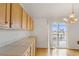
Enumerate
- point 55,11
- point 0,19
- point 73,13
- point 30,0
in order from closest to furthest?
point 30,0 → point 0,19 → point 73,13 → point 55,11

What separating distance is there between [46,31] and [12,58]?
1.59 m

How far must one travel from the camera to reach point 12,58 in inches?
26.0

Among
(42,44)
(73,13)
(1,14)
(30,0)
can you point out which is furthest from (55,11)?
(30,0)

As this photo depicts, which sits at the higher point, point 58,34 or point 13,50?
point 58,34

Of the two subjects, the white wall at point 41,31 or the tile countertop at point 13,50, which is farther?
the white wall at point 41,31

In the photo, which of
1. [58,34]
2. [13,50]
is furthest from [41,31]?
[13,50]

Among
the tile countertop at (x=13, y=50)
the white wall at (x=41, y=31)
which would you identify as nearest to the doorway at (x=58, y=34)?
the white wall at (x=41, y=31)

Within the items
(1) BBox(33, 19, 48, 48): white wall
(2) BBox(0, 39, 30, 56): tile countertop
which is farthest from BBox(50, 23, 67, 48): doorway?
(2) BBox(0, 39, 30, 56): tile countertop

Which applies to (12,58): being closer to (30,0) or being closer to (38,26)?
(30,0)

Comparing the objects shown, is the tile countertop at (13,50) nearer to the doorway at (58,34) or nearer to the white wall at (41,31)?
the white wall at (41,31)

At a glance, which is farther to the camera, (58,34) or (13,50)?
(58,34)

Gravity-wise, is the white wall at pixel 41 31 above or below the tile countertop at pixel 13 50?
above

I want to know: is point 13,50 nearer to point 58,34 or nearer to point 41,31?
point 41,31

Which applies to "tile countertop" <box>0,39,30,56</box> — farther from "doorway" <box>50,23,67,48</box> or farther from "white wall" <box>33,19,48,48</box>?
"doorway" <box>50,23,67,48</box>
